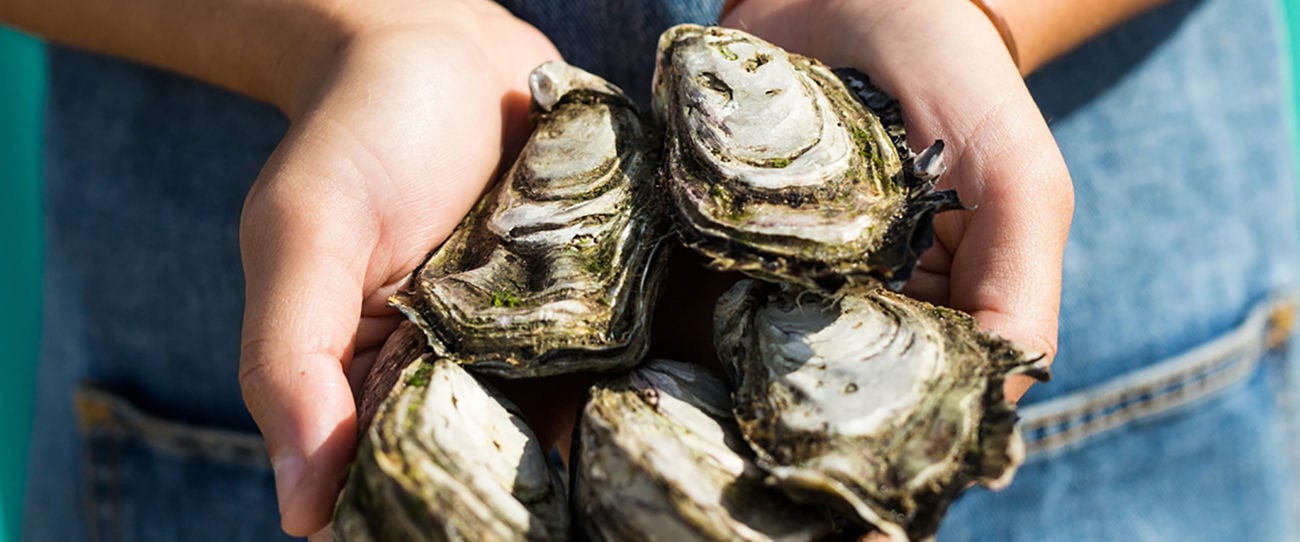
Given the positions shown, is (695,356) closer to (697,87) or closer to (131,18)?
(697,87)

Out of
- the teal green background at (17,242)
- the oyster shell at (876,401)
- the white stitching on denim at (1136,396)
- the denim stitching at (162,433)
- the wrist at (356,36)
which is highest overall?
the wrist at (356,36)

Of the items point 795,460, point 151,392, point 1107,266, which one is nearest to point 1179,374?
point 1107,266

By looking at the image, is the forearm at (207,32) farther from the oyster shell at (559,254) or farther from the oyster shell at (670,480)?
the oyster shell at (670,480)

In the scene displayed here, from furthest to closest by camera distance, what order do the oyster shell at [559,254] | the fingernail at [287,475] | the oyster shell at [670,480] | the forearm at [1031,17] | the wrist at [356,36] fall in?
the forearm at [1031,17] → the wrist at [356,36] → the oyster shell at [559,254] → the fingernail at [287,475] → the oyster shell at [670,480]

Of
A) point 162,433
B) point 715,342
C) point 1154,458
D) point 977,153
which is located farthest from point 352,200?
point 1154,458

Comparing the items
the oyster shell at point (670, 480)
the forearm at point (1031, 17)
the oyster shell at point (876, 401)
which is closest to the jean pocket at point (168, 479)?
the oyster shell at point (670, 480)

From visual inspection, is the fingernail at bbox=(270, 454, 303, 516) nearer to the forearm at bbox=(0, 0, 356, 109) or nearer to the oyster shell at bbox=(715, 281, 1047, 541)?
the oyster shell at bbox=(715, 281, 1047, 541)

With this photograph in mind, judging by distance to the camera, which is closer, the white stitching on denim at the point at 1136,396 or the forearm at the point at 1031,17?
the forearm at the point at 1031,17

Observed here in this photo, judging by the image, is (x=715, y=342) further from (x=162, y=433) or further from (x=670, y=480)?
(x=162, y=433)
